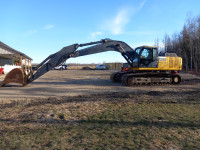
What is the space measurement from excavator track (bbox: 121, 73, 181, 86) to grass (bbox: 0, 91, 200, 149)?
5.42 metres

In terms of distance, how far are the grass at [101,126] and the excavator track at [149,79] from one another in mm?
5416

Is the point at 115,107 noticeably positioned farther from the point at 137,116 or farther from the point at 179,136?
the point at 179,136

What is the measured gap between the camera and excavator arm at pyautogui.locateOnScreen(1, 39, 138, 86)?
12.5 meters

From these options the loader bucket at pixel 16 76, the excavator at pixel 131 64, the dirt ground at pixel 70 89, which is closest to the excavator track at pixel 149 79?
the excavator at pixel 131 64

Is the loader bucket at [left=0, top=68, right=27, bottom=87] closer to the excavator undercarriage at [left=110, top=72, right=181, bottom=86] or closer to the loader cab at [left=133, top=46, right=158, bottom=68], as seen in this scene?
the excavator undercarriage at [left=110, top=72, right=181, bottom=86]

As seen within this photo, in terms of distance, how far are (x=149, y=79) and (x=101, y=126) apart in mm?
8882

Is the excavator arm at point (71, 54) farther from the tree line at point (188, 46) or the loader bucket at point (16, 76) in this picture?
the tree line at point (188, 46)

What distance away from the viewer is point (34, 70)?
12648mm

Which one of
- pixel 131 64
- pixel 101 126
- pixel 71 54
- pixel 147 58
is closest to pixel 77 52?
pixel 71 54

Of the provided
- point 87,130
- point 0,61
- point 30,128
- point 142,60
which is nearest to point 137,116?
point 87,130

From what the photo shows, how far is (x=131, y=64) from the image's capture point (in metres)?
13.3

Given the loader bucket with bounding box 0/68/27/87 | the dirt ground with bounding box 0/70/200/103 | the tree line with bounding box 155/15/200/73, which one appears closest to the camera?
the dirt ground with bounding box 0/70/200/103

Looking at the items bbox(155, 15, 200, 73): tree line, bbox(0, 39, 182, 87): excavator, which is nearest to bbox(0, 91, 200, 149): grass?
bbox(0, 39, 182, 87): excavator

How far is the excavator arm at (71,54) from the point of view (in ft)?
40.9
